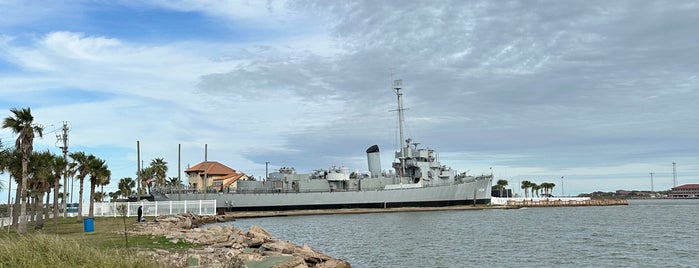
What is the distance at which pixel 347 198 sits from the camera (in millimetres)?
79625

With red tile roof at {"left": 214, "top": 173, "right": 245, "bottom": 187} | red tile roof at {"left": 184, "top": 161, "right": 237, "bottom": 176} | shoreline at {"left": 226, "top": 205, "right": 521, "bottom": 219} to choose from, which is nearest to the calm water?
shoreline at {"left": 226, "top": 205, "right": 521, "bottom": 219}

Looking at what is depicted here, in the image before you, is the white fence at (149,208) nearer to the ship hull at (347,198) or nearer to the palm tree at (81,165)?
the palm tree at (81,165)

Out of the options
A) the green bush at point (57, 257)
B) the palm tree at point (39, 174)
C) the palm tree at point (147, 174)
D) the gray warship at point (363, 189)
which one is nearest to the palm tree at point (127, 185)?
the palm tree at point (147, 174)

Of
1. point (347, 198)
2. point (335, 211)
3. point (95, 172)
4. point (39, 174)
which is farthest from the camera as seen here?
point (347, 198)

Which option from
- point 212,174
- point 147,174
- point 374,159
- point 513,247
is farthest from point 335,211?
point 513,247

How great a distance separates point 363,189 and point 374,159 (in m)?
9.64

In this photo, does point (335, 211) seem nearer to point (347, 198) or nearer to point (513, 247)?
point (347, 198)

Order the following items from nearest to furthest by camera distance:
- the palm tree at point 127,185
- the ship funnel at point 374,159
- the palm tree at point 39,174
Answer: the palm tree at point 39,174 < the ship funnel at point 374,159 < the palm tree at point 127,185

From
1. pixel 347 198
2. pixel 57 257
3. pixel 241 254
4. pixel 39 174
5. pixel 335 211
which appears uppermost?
pixel 39 174

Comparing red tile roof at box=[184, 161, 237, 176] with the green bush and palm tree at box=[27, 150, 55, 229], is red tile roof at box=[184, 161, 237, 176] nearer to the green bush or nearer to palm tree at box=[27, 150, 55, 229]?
palm tree at box=[27, 150, 55, 229]

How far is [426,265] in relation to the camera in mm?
22906

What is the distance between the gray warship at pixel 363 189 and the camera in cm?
7688

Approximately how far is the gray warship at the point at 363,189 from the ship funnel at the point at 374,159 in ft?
2.47

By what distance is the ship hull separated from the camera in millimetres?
76125
